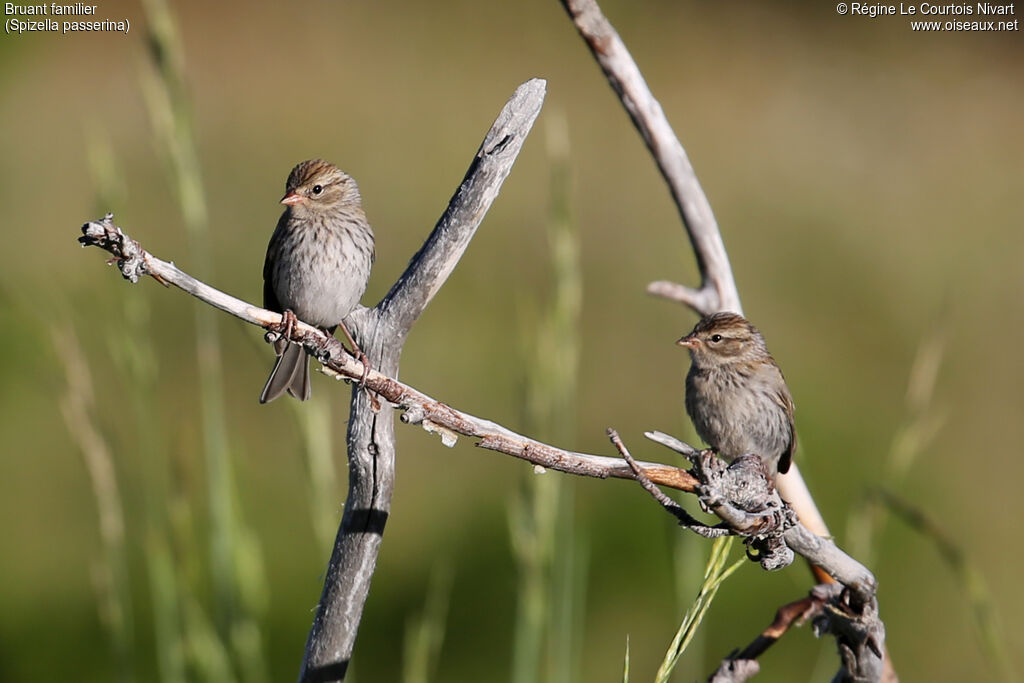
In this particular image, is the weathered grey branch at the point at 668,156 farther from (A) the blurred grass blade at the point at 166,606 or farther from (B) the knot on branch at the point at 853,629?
(A) the blurred grass blade at the point at 166,606

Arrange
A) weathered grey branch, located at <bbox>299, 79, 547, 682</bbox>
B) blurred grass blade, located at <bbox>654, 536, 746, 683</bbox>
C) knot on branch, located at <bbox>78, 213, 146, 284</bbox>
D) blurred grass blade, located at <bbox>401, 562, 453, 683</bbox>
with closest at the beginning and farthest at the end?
1. knot on branch, located at <bbox>78, 213, 146, 284</bbox>
2. blurred grass blade, located at <bbox>654, 536, 746, 683</bbox>
3. weathered grey branch, located at <bbox>299, 79, 547, 682</bbox>
4. blurred grass blade, located at <bbox>401, 562, 453, 683</bbox>

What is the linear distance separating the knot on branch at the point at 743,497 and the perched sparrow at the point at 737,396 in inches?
32.0

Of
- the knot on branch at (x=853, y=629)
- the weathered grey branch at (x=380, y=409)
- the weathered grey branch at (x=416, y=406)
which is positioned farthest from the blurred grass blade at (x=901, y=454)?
the weathered grey branch at (x=380, y=409)

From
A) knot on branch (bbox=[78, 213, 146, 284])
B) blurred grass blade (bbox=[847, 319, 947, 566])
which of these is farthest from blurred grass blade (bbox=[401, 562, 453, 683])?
knot on branch (bbox=[78, 213, 146, 284])

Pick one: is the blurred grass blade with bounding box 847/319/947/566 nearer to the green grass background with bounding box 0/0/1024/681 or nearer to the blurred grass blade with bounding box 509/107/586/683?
the green grass background with bounding box 0/0/1024/681

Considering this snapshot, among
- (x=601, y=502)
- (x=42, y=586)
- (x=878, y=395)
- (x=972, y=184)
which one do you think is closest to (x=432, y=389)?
(x=601, y=502)

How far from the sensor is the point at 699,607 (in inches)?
55.3

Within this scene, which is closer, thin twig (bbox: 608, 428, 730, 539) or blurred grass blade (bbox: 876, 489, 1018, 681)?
thin twig (bbox: 608, 428, 730, 539)

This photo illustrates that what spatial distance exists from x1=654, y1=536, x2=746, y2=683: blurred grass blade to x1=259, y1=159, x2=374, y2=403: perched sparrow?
3.80 ft

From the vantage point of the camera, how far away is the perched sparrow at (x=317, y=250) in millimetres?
2466

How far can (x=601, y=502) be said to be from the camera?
191 inches

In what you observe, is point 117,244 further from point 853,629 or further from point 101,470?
point 853,629

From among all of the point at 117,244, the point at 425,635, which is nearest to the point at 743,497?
the point at 425,635

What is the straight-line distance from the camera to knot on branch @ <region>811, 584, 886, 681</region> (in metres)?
1.74
